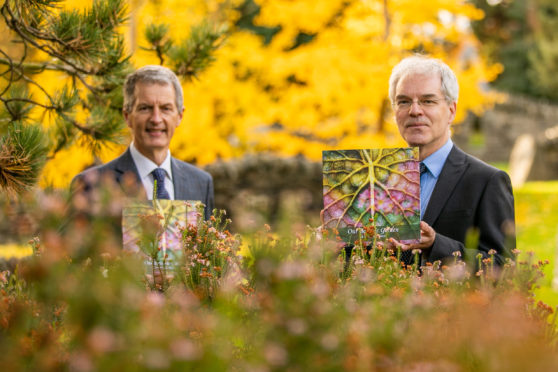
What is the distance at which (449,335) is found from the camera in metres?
1.65

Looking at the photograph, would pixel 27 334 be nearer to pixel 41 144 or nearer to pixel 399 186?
pixel 399 186

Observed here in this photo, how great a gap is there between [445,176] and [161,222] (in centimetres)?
140

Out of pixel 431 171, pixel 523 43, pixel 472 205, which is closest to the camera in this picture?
pixel 472 205

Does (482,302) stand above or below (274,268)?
below

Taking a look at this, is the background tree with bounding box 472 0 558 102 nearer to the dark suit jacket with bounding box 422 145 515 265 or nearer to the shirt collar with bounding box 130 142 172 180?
the dark suit jacket with bounding box 422 145 515 265

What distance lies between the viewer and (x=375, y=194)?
2.57 m

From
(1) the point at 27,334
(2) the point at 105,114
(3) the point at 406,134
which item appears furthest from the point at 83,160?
(1) the point at 27,334

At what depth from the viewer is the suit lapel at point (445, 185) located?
2.93m

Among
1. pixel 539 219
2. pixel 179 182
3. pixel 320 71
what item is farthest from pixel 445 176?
pixel 539 219

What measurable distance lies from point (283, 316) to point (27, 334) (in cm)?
72

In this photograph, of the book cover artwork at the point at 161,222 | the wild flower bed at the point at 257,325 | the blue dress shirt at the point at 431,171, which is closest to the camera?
the wild flower bed at the point at 257,325

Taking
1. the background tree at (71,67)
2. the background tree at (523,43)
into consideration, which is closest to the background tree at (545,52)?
the background tree at (523,43)

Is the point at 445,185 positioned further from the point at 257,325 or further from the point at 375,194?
the point at 257,325

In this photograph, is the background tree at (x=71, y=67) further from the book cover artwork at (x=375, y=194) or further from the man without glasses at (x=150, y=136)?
the book cover artwork at (x=375, y=194)
